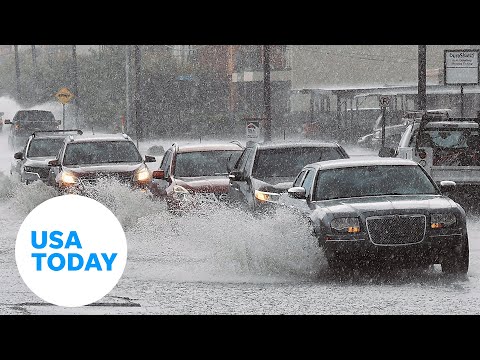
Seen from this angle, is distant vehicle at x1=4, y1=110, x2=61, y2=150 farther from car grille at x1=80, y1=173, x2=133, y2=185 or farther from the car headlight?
car grille at x1=80, y1=173, x2=133, y2=185

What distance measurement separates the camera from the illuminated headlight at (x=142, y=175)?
20547mm

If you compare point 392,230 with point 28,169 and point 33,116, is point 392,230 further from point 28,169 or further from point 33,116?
point 33,116

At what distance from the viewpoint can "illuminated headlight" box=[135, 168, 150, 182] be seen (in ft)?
67.4

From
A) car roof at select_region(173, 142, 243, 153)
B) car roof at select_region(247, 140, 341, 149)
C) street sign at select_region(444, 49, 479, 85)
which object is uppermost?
street sign at select_region(444, 49, 479, 85)

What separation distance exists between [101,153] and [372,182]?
→ 9.82 m

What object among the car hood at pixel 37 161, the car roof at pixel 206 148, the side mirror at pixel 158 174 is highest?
the car roof at pixel 206 148

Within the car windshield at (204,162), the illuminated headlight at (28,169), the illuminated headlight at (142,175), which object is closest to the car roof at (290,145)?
the car windshield at (204,162)

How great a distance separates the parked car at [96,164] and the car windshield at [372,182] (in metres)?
8.02

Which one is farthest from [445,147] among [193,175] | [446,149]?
[193,175]

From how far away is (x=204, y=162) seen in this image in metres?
19.5

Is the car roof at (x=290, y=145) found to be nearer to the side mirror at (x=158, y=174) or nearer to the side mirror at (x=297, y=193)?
the side mirror at (x=158, y=174)

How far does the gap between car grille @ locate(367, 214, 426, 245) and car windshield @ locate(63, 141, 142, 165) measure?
10351 mm

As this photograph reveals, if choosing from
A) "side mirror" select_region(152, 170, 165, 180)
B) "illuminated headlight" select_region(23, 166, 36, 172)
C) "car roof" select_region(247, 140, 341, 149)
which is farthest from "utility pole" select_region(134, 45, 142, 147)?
"car roof" select_region(247, 140, 341, 149)

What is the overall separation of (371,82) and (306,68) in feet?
14.5
